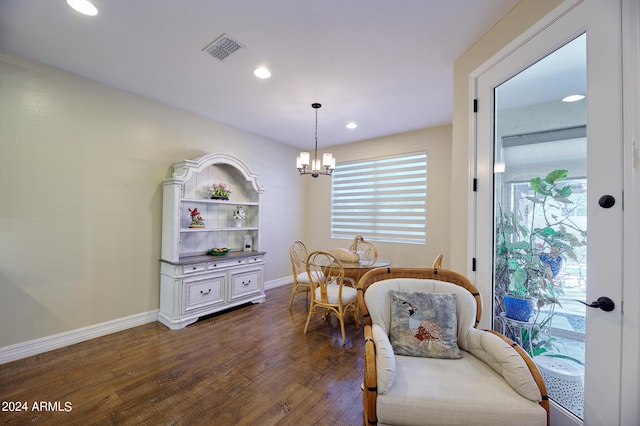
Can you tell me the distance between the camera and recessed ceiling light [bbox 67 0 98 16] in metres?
1.72

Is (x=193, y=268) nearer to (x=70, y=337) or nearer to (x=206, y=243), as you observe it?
(x=206, y=243)

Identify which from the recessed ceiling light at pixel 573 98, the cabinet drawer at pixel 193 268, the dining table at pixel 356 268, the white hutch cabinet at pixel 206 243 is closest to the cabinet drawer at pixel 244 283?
the white hutch cabinet at pixel 206 243

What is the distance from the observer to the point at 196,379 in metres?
2.08

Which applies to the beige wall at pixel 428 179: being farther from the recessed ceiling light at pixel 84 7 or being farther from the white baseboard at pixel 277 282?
the recessed ceiling light at pixel 84 7

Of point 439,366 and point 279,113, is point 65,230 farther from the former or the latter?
point 439,366

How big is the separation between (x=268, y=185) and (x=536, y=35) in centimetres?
397

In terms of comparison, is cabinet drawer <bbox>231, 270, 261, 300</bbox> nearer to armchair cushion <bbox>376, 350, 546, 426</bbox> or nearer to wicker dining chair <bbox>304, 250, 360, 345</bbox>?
wicker dining chair <bbox>304, 250, 360, 345</bbox>

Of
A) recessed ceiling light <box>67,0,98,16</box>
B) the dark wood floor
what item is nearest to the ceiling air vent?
recessed ceiling light <box>67,0,98,16</box>

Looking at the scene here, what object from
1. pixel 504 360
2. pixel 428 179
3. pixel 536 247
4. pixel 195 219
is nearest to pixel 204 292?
pixel 195 219

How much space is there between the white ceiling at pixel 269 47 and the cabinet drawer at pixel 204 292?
7.71 ft

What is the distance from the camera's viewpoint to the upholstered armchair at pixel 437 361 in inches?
47.8

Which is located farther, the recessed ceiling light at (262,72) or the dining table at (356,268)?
the dining table at (356,268)

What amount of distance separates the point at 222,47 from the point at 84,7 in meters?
0.92

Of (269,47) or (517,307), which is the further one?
(269,47)
